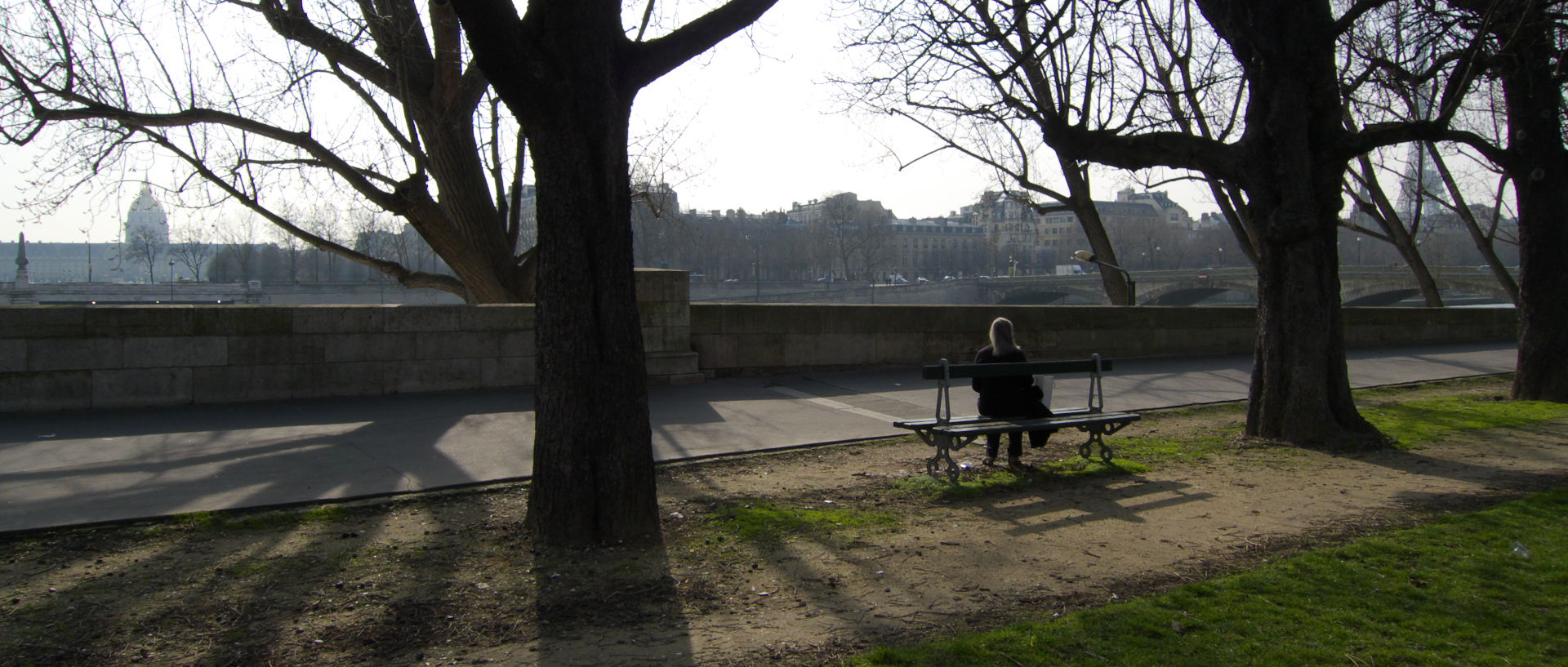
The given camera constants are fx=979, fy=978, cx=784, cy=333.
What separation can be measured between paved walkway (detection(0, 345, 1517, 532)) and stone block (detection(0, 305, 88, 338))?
2.34 feet

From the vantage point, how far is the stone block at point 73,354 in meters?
8.59

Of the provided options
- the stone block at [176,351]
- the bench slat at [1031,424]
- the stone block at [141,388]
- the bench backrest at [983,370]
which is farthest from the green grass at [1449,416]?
the stone block at [141,388]

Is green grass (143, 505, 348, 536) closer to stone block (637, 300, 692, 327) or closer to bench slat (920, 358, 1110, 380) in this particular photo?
bench slat (920, 358, 1110, 380)

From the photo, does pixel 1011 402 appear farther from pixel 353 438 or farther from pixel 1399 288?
pixel 1399 288

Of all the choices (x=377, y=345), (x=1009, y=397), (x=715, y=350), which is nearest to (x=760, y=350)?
(x=715, y=350)

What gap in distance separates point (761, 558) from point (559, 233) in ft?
6.26

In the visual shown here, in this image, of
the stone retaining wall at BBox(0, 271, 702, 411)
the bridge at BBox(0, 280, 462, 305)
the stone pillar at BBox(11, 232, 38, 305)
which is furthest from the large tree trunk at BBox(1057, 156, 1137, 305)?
the stone pillar at BBox(11, 232, 38, 305)

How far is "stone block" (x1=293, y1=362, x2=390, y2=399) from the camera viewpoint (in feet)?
31.6

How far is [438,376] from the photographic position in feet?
33.4

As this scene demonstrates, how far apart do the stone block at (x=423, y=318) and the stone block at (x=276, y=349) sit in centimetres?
67

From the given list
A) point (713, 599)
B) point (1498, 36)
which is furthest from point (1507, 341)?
point (713, 599)

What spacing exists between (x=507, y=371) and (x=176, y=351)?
3043 mm

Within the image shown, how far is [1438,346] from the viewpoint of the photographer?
20.7 meters

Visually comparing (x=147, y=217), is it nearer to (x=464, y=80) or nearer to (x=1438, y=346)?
(x=464, y=80)
